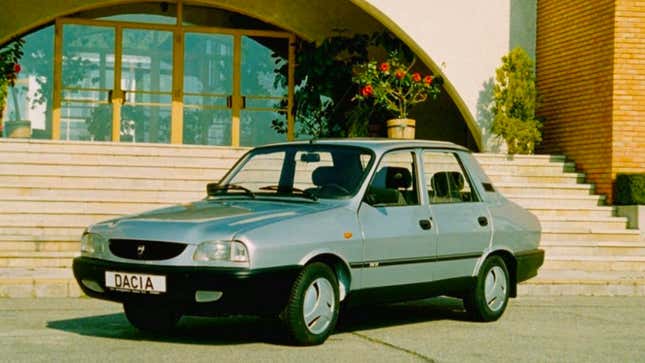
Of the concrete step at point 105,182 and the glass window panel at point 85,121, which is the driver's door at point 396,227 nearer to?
the concrete step at point 105,182

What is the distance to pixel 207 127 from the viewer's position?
22.1 meters

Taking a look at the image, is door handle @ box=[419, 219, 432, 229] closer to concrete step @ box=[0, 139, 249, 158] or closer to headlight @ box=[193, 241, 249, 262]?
headlight @ box=[193, 241, 249, 262]

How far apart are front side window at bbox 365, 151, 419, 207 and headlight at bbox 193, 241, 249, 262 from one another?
4.49 feet

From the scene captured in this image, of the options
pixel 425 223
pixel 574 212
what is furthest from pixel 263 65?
pixel 425 223

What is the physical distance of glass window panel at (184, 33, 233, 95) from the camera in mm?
21984

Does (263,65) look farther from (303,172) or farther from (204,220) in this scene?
(204,220)

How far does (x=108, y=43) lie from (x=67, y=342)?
15.2 meters

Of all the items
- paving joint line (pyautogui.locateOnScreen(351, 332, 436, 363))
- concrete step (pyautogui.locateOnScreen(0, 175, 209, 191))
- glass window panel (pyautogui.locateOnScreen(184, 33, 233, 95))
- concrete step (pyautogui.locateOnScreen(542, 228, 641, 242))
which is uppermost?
glass window panel (pyautogui.locateOnScreen(184, 33, 233, 95))

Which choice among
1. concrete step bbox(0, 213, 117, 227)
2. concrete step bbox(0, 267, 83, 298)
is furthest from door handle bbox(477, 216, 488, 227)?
concrete step bbox(0, 213, 117, 227)

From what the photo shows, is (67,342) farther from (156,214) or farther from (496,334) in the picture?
(496,334)

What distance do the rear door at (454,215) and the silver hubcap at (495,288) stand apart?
0.29 m

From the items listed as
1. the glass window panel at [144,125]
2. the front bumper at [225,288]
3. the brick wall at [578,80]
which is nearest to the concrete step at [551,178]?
the brick wall at [578,80]

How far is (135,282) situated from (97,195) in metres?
7.86

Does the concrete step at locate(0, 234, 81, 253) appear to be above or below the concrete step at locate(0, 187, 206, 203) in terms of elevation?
below
